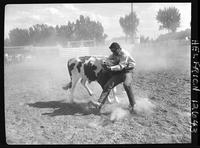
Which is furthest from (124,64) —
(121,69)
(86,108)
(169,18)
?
(86,108)

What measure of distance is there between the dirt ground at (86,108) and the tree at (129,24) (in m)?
0.41

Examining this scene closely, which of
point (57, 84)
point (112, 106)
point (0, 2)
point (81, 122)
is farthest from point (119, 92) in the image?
point (0, 2)

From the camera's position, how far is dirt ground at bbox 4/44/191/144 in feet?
10.7

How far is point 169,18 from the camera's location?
10.9 feet

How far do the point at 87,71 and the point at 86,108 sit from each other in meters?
0.69

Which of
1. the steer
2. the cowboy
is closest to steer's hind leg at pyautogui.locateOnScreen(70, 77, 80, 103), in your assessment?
the steer

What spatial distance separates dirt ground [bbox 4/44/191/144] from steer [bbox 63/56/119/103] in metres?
0.12

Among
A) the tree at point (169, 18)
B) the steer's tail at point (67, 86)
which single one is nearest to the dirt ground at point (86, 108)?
the steer's tail at point (67, 86)

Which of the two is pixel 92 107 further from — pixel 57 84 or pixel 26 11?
pixel 26 11

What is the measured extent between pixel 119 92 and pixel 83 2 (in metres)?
1.48

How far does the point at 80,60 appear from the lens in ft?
13.3

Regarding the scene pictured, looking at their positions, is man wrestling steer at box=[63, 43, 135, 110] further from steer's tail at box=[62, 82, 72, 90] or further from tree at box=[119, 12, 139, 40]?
tree at box=[119, 12, 139, 40]

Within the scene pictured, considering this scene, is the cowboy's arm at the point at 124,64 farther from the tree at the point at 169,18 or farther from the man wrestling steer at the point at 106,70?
the tree at the point at 169,18

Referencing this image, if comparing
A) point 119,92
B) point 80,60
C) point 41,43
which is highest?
point 41,43
